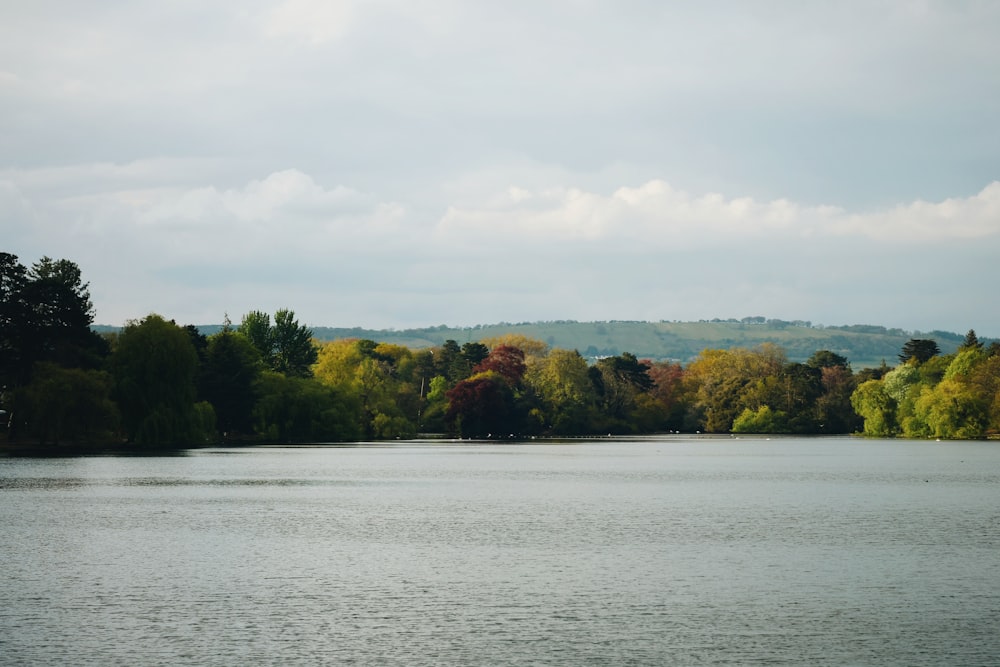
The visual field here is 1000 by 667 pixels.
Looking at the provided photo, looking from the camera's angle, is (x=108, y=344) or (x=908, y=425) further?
(x=908, y=425)

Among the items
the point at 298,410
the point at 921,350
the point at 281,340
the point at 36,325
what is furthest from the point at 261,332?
the point at 921,350

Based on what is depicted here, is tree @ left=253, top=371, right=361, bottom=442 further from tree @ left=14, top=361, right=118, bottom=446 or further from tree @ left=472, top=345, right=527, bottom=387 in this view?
tree @ left=472, top=345, right=527, bottom=387

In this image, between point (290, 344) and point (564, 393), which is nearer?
point (290, 344)

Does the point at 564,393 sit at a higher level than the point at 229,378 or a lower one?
lower

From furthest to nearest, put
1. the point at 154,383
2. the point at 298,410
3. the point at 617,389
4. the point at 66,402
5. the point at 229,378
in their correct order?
the point at 617,389 < the point at 298,410 < the point at 229,378 < the point at 154,383 < the point at 66,402

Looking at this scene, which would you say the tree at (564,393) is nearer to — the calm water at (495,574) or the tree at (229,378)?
the tree at (229,378)

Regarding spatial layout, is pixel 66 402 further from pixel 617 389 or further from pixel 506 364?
pixel 617 389

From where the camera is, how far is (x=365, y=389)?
144375 mm

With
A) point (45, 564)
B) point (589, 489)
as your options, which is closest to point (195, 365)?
point (589, 489)

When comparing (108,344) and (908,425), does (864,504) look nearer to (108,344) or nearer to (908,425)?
(108,344)

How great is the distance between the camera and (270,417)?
118m

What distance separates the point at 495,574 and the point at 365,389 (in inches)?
4609

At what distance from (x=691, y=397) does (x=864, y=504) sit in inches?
5859

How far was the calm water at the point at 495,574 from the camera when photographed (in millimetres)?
20359
